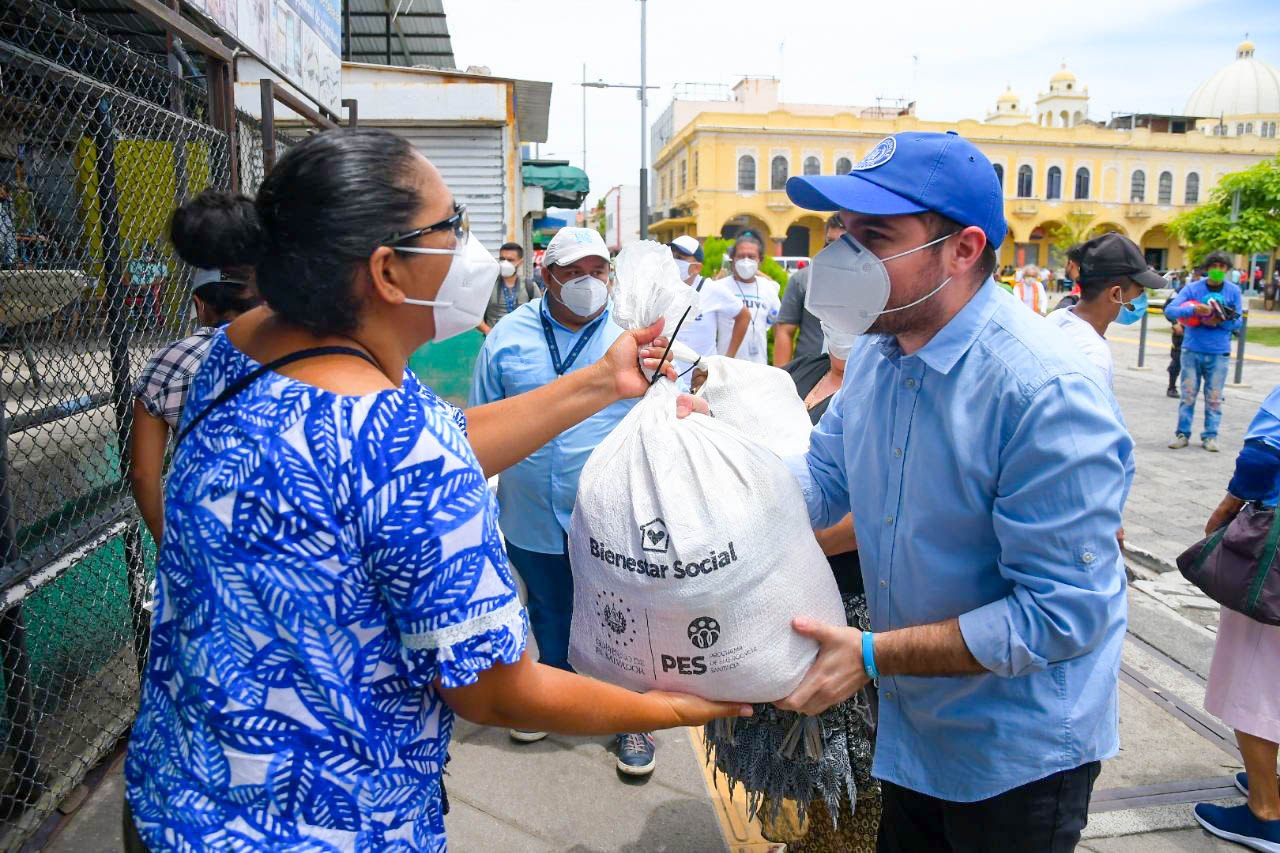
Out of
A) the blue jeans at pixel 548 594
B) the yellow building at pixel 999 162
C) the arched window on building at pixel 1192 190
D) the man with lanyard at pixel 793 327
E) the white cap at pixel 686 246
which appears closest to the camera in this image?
the blue jeans at pixel 548 594

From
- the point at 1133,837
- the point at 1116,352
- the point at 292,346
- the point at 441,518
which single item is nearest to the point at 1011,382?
the point at 441,518

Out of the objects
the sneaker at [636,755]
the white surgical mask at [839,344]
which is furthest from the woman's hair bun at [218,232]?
the sneaker at [636,755]

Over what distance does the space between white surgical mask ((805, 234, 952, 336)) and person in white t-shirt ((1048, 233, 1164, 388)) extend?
2.51m

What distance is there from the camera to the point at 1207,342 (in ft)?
29.2

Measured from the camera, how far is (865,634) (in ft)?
5.59

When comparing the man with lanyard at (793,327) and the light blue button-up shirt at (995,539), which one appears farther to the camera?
the man with lanyard at (793,327)

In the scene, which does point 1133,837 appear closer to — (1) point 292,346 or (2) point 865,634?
(2) point 865,634

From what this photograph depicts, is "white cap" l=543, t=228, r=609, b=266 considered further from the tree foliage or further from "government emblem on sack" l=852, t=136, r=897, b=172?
the tree foliage

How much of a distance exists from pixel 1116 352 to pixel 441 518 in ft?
67.8

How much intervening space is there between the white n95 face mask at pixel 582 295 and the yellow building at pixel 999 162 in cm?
4693

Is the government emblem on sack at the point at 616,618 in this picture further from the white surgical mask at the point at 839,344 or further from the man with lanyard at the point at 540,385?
the man with lanyard at the point at 540,385

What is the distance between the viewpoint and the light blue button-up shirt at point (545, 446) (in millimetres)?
3430

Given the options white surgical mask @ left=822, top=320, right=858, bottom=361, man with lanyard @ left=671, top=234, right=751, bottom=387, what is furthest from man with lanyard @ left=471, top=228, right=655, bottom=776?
man with lanyard @ left=671, top=234, right=751, bottom=387

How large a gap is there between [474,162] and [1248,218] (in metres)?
29.9
